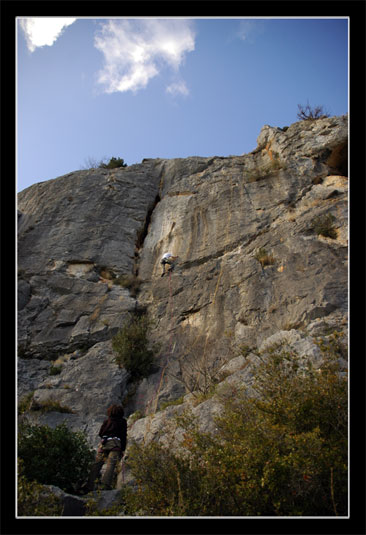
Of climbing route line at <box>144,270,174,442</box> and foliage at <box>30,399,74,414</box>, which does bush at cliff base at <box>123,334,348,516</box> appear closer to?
climbing route line at <box>144,270,174,442</box>

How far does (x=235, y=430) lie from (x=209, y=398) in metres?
3.23

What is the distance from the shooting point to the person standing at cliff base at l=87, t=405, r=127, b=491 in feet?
26.7

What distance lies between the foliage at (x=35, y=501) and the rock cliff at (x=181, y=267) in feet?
11.5

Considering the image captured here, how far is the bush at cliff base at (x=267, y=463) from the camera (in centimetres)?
575

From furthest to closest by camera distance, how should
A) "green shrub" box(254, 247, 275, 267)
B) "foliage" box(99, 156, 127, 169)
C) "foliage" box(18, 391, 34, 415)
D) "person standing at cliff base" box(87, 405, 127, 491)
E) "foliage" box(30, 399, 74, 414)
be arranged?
"foliage" box(99, 156, 127, 169) < "green shrub" box(254, 247, 275, 267) < "foliage" box(18, 391, 34, 415) < "foliage" box(30, 399, 74, 414) < "person standing at cliff base" box(87, 405, 127, 491)

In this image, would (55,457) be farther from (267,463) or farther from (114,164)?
(114,164)

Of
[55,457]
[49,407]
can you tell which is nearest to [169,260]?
[49,407]

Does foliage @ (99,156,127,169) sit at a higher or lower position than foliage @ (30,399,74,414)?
higher

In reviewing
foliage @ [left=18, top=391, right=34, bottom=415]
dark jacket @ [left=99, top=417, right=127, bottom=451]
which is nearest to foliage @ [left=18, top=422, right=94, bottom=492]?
dark jacket @ [left=99, top=417, right=127, bottom=451]

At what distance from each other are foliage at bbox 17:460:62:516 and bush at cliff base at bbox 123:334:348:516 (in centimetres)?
116

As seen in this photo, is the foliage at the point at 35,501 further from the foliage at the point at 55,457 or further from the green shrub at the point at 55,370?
the green shrub at the point at 55,370

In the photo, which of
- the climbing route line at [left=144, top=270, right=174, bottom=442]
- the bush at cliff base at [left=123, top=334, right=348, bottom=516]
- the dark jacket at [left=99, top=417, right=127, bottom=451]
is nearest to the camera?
the bush at cliff base at [left=123, top=334, right=348, bottom=516]

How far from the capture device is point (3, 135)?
5.64 metres

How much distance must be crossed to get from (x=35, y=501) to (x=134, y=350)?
736 cm
